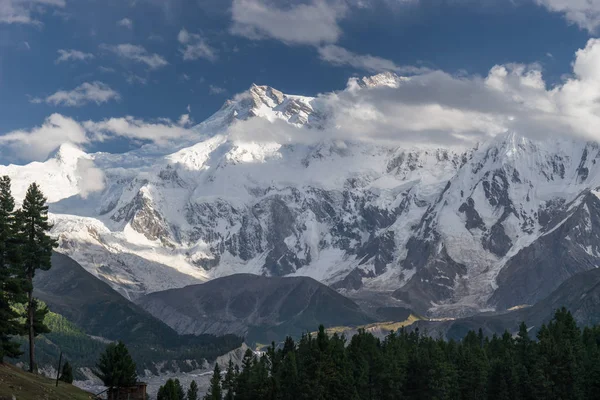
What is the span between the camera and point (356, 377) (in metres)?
182

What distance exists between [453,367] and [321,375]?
32.6 m

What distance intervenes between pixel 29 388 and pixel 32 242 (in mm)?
25698

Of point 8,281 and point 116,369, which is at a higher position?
point 8,281

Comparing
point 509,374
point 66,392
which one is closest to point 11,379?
point 66,392

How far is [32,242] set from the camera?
125m

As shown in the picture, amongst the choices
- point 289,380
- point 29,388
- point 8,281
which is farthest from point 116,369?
point 289,380

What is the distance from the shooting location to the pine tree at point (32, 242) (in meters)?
125


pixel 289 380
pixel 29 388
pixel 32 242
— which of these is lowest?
pixel 29 388

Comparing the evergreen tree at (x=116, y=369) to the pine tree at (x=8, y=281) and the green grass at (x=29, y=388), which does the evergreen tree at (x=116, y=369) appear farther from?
the pine tree at (x=8, y=281)

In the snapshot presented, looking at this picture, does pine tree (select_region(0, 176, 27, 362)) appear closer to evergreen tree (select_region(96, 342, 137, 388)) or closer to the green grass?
the green grass

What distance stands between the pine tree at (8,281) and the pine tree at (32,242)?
1.45m

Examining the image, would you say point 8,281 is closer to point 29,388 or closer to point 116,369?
point 29,388

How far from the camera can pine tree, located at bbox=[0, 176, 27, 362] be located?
382ft

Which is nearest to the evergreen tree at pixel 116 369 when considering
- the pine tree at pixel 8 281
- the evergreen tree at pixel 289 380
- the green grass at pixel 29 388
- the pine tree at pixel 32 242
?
the green grass at pixel 29 388
